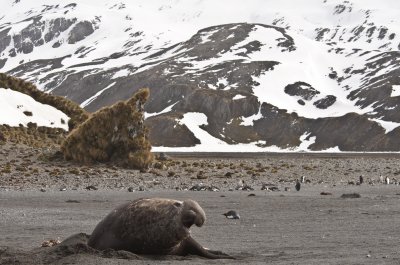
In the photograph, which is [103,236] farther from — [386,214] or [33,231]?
[386,214]

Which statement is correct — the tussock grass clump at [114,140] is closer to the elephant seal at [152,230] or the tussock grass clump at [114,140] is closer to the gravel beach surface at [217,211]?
the gravel beach surface at [217,211]

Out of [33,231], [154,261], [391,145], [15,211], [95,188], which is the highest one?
[154,261]

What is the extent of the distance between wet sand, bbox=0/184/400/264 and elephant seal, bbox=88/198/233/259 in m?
0.32

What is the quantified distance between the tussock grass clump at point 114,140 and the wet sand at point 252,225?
13.8 metres

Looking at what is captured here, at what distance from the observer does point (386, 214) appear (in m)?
22.5

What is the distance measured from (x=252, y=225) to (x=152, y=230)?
22.7 ft

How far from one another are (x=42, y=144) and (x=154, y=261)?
1698 inches

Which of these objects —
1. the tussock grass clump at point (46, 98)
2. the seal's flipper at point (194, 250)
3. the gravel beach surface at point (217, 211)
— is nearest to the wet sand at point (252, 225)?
the gravel beach surface at point (217, 211)

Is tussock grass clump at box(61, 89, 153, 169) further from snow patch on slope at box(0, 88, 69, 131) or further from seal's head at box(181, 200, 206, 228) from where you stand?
seal's head at box(181, 200, 206, 228)

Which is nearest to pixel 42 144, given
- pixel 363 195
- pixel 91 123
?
pixel 91 123

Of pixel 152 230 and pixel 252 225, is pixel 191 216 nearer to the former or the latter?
pixel 152 230

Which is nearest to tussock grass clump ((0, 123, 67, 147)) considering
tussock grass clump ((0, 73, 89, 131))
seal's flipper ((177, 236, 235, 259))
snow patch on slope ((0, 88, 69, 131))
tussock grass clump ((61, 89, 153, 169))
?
snow patch on slope ((0, 88, 69, 131))

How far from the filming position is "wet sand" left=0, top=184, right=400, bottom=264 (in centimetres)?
1348

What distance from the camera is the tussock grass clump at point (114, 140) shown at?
4694 centimetres
